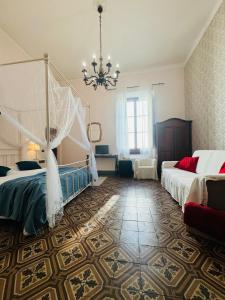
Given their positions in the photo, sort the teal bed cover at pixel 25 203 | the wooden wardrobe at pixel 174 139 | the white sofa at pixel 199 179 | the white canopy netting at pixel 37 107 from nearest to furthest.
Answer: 1. the white sofa at pixel 199 179
2. the teal bed cover at pixel 25 203
3. the white canopy netting at pixel 37 107
4. the wooden wardrobe at pixel 174 139

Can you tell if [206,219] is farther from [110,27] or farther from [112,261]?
[110,27]

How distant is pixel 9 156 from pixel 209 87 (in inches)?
195

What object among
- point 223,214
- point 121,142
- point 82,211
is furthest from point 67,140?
point 223,214

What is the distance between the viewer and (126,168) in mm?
5578

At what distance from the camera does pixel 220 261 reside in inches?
58.8

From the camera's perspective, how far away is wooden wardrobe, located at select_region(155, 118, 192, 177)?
193 inches

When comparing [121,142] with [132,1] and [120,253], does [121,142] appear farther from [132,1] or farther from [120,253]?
[120,253]

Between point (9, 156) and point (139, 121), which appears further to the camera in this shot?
point (139, 121)

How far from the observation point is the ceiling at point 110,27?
10.1 feet

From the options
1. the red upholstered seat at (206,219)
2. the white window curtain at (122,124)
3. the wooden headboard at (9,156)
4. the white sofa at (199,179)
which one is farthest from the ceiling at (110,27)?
the red upholstered seat at (206,219)

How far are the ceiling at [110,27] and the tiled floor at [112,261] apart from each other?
3.95 meters

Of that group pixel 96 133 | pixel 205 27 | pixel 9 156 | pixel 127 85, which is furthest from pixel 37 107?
pixel 127 85

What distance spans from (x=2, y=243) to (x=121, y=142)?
14.8 ft

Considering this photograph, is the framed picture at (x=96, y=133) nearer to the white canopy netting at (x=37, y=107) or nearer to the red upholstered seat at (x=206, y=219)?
the white canopy netting at (x=37, y=107)
